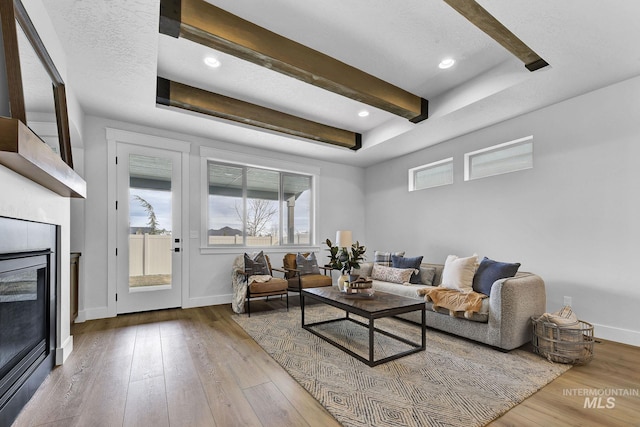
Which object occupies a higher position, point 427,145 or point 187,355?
point 427,145

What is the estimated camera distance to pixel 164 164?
4305 millimetres

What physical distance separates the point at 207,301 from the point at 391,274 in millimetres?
2808

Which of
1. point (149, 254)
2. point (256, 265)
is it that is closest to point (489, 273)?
point (256, 265)

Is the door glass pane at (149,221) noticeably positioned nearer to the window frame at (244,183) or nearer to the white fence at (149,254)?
the white fence at (149,254)

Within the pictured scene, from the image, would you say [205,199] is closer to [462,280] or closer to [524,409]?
[462,280]

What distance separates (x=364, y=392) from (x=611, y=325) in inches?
112

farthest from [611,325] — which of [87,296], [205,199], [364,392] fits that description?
[87,296]

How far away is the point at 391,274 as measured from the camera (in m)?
4.12

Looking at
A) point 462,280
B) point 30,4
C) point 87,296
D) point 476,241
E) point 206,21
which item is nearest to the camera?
point 30,4

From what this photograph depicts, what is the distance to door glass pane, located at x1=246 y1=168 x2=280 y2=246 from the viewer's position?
16.7 feet

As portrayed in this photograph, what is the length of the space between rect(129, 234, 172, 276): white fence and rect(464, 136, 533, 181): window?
4.57m

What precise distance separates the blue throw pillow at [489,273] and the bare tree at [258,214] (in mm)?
3383

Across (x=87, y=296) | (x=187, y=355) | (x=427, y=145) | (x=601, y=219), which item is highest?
(x=427, y=145)

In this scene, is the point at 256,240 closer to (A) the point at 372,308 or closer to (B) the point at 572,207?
(A) the point at 372,308
